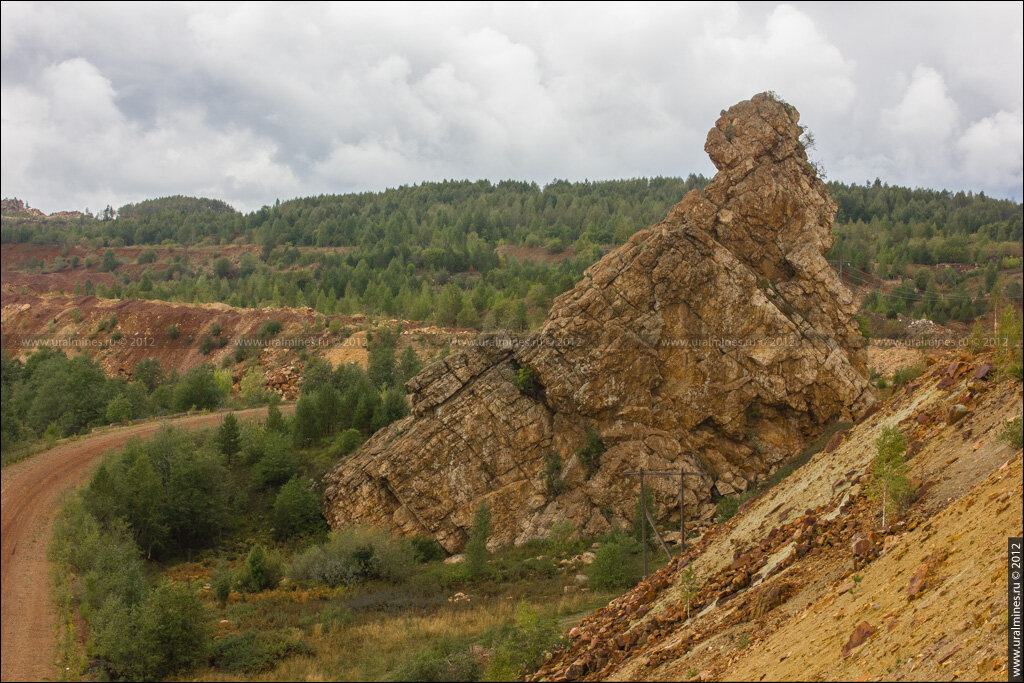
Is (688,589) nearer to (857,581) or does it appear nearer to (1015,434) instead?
(857,581)

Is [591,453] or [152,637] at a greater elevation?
[591,453]

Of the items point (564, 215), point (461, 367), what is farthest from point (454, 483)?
point (564, 215)

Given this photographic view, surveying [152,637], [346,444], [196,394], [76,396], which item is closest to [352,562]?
[346,444]

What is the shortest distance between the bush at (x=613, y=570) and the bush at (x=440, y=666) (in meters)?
→ 10.6

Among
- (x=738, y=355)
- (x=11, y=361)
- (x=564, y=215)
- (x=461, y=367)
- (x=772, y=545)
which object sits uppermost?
(x=564, y=215)

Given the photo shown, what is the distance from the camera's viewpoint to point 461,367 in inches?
1619

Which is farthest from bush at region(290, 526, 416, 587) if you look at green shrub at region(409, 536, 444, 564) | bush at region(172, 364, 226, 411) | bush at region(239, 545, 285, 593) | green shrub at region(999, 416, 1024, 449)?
green shrub at region(999, 416, 1024, 449)

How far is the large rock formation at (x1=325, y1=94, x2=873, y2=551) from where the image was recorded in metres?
38.9

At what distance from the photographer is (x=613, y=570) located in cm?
2881

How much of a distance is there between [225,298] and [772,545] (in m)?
98.9

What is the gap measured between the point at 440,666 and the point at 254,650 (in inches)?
194

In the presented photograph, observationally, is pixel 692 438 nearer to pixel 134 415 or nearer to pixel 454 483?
pixel 454 483

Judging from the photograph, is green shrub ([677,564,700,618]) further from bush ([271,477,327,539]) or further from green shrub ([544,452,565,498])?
bush ([271,477,327,539])

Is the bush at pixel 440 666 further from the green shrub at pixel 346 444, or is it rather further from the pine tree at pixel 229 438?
the pine tree at pixel 229 438
